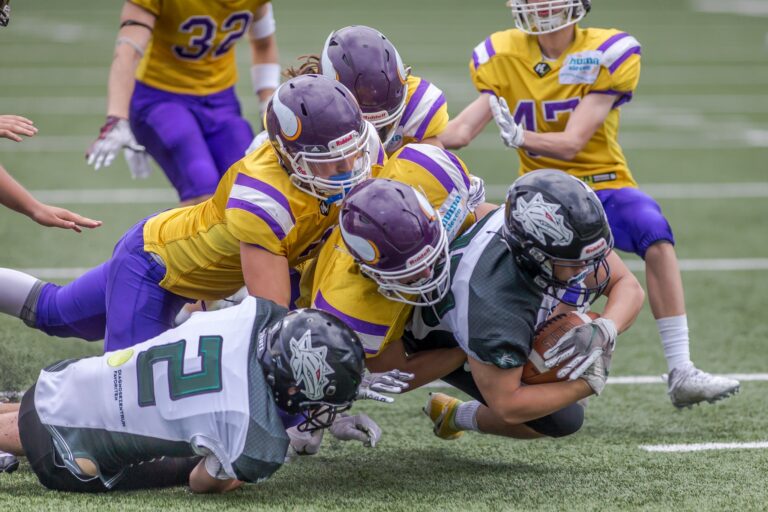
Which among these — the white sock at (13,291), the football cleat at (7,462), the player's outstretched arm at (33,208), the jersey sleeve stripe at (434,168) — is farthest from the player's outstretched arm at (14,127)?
the jersey sleeve stripe at (434,168)

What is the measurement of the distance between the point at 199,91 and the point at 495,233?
7.90 ft

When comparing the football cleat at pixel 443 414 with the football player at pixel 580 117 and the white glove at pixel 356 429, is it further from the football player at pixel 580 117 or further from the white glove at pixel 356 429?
the football player at pixel 580 117

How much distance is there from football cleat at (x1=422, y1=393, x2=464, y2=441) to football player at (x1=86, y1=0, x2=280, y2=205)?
1.55 metres

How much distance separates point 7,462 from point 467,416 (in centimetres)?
145

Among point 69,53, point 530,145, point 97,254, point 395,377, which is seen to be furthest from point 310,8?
point 395,377

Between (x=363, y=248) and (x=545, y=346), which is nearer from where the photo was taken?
(x=363, y=248)

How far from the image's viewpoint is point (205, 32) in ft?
17.0

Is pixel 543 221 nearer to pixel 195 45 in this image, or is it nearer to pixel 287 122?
pixel 287 122

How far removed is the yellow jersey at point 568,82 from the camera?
447 centimetres

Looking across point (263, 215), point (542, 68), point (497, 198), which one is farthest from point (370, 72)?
point (497, 198)

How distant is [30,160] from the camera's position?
29.6ft

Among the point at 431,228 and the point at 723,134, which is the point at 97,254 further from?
the point at 723,134

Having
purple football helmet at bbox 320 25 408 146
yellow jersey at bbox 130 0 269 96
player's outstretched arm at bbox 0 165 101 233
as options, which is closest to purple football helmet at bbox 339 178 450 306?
purple football helmet at bbox 320 25 408 146

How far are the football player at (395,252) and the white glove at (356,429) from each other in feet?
0.74
